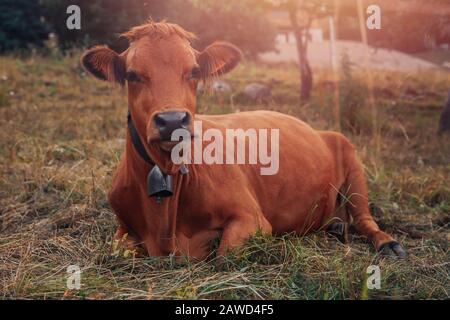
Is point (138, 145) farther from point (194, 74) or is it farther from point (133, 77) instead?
point (194, 74)

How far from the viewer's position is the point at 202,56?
4.07m

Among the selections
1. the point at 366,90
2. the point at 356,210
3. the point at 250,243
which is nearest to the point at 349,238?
the point at 356,210

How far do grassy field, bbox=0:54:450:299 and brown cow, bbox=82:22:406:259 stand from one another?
0.21 meters

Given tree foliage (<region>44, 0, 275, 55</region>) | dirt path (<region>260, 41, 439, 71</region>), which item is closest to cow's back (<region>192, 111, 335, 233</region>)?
tree foliage (<region>44, 0, 275, 55</region>)

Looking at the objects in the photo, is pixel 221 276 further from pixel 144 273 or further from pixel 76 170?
pixel 76 170

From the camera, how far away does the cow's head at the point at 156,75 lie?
337 centimetres

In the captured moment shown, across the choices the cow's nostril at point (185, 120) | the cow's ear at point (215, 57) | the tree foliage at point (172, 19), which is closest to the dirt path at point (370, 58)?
the tree foliage at point (172, 19)

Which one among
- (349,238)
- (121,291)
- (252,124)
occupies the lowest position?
(349,238)

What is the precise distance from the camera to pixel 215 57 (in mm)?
4094

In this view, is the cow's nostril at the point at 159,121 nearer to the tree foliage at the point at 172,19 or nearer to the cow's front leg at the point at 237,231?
the cow's front leg at the point at 237,231

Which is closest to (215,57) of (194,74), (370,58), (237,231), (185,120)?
(194,74)

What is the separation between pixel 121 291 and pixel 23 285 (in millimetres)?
552
